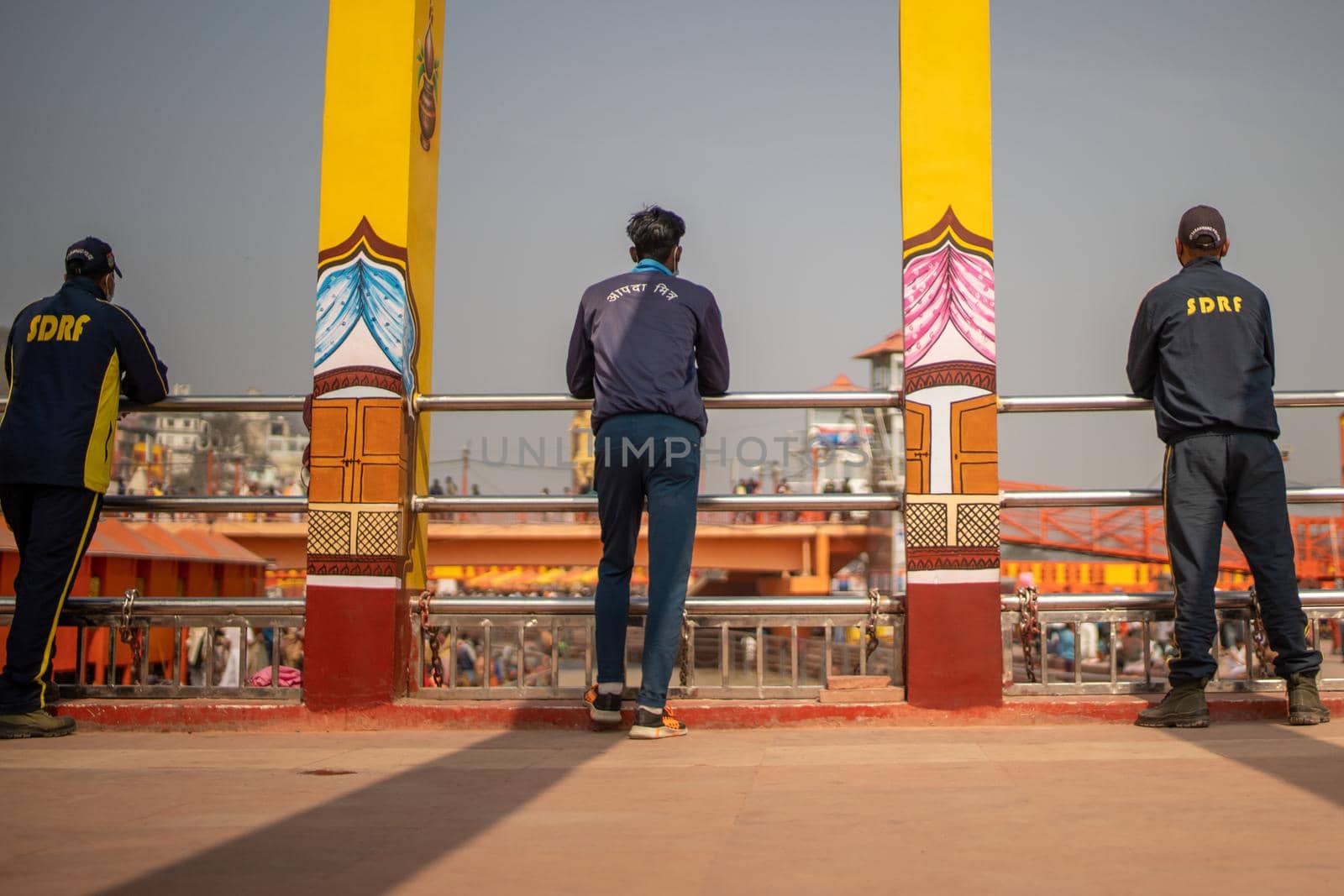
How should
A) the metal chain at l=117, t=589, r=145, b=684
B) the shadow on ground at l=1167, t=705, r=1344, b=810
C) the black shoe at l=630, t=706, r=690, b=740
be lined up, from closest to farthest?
the shadow on ground at l=1167, t=705, r=1344, b=810, the black shoe at l=630, t=706, r=690, b=740, the metal chain at l=117, t=589, r=145, b=684

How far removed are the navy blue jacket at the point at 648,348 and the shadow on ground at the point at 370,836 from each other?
1.34m

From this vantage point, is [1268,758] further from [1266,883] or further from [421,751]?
[421,751]

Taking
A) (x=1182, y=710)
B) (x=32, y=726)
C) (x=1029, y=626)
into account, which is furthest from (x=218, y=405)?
(x=1182, y=710)

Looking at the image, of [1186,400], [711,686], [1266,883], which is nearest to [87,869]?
[1266,883]

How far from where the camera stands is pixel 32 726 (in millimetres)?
4461

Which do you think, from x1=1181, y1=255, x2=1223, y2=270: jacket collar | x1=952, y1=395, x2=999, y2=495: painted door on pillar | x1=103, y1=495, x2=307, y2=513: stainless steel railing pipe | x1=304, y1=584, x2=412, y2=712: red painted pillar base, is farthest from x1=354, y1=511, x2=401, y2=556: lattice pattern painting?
x1=1181, y1=255, x2=1223, y2=270: jacket collar

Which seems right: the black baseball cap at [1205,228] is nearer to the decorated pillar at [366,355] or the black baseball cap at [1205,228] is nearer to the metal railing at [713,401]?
the metal railing at [713,401]

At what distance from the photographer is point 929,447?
15.4ft

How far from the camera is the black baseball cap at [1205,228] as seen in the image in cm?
466

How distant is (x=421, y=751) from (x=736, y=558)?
2883 centimetres

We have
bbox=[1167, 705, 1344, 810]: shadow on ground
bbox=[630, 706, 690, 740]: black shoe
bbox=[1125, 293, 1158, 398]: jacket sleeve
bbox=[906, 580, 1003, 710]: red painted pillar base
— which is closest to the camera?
bbox=[1167, 705, 1344, 810]: shadow on ground

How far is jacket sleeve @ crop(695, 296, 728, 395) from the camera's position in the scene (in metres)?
4.61

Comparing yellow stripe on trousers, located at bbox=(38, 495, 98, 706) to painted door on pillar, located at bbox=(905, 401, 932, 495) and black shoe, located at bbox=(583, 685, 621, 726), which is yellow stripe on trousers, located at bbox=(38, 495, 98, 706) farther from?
painted door on pillar, located at bbox=(905, 401, 932, 495)

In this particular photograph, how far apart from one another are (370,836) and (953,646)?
2.52 meters
